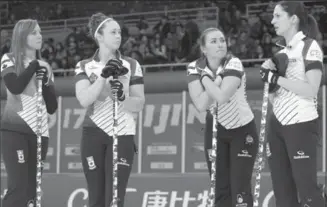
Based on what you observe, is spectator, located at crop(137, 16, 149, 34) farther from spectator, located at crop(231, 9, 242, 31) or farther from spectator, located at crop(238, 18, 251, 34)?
spectator, located at crop(238, 18, 251, 34)

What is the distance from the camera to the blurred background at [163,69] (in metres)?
11.9

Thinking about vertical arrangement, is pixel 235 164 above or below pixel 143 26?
below

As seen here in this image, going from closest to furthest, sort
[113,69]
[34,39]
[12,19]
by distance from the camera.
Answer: [113,69] < [34,39] < [12,19]

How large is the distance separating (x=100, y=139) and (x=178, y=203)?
2.09 m

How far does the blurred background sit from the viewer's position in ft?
39.0

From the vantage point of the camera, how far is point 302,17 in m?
4.87

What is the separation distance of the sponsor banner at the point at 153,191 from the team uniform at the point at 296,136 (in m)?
1.70

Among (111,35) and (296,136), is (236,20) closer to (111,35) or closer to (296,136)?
(111,35)

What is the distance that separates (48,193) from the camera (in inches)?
293

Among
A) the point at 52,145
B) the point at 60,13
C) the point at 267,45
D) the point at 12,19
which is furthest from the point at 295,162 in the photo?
the point at 12,19

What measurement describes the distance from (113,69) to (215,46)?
0.88 meters

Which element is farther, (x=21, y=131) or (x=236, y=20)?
(x=236, y=20)

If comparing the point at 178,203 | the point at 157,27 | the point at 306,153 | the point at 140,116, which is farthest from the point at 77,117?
the point at 306,153

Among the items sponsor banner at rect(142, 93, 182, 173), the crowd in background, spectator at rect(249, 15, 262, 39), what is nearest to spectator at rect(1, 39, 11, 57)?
the crowd in background
